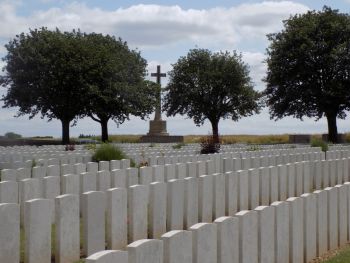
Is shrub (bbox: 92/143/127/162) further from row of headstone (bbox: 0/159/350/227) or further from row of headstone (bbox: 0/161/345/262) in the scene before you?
row of headstone (bbox: 0/161/345/262)

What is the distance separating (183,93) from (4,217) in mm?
43941

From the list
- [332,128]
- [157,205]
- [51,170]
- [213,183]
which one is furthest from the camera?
[332,128]

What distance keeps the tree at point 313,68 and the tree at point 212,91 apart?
298 inches

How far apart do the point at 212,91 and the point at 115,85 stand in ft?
39.7

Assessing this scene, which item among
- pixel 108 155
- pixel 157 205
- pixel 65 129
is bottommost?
pixel 157 205

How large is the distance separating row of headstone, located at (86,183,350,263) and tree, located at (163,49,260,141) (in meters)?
40.8

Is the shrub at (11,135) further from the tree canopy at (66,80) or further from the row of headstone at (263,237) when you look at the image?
the row of headstone at (263,237)

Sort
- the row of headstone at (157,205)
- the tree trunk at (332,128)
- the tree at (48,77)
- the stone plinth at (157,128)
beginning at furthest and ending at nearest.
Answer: the stone plinth at (157,128) < the tree trunk at (332,128) < the tree at (48,77) < the row of headstone at (157,205)

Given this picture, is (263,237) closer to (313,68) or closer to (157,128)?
(313,68)

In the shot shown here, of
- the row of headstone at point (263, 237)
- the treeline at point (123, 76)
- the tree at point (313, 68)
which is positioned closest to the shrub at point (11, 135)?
the treeline at point (123, 76)

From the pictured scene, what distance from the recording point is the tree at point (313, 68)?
3878 cm

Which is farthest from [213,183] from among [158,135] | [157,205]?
[158,135]

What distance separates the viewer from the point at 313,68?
1555 inches

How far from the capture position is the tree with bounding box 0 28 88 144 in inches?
1486
